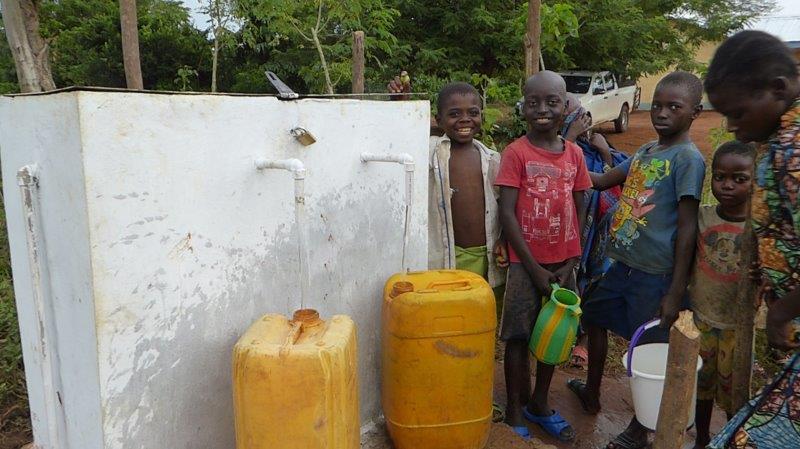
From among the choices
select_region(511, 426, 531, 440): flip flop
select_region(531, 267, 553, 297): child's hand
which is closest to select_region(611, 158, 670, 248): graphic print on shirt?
select_region(531, 267, 553, 297): child's hand

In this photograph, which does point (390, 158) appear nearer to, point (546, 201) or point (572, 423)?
point (546, 201)

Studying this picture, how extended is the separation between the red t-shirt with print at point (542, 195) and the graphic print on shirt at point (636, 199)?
0.69 feet

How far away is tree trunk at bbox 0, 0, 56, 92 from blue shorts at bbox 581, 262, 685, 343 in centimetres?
611

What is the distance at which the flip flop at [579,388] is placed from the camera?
2951mm

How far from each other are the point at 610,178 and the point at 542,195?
0.51 m

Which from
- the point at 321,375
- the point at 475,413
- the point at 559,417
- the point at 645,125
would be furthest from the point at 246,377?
the point at 645,125

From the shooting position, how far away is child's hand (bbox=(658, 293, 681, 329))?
2.30 m

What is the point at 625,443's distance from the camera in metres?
2.49

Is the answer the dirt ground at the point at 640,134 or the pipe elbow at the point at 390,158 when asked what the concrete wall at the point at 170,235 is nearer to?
the pipe elbow at the point at 390,158

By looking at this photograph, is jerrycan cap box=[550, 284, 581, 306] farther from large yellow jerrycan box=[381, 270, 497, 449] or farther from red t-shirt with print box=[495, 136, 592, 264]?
large yellow jerrycan box=[381, 270, 497, 449]

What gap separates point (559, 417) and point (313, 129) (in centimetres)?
177

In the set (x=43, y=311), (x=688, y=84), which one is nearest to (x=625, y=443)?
(x=688, y=84)

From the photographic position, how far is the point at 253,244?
1.73 metres

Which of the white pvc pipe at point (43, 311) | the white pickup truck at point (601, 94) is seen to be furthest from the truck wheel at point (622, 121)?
the white pvc pipe at point (43, 311)
